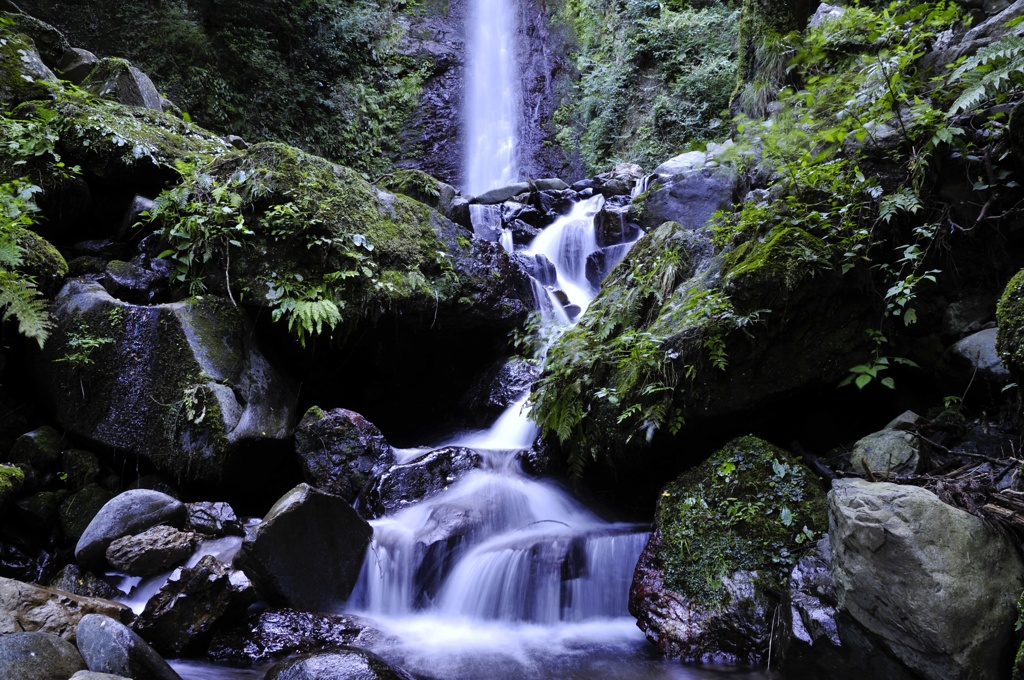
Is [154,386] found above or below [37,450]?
above

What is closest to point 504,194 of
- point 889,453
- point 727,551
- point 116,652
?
point 727,551

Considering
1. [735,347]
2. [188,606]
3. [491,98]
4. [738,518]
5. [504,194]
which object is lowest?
[188,606]

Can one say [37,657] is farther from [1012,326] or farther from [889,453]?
[1012,326]

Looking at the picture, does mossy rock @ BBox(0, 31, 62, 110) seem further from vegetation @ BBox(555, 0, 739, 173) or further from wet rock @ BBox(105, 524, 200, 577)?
vegetation @ BBox(555, 0, 739, 173)

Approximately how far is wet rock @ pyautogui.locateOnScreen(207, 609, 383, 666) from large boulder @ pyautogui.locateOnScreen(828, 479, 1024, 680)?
3248mm

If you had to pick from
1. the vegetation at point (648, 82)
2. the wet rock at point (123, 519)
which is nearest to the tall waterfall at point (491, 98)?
the vegetation at point (648, 82)

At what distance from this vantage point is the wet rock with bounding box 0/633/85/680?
9.38 ft

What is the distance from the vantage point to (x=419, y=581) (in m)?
4.81

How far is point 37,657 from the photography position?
2963mm

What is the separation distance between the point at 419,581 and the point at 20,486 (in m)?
3.43

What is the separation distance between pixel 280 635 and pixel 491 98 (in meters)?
17.6

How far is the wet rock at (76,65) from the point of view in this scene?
771cm

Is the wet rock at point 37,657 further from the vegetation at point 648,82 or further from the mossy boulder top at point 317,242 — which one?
the vegetation at point 648,82

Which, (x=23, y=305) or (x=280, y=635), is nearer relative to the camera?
(x=280, y=635)
